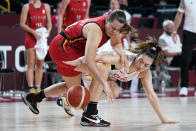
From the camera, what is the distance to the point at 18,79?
914cm

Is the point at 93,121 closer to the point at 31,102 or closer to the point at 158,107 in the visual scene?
the point at 158,107

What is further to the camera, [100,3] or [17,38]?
[100,3]

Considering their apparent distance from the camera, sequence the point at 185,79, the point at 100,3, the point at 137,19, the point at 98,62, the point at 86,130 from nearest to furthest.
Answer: the point at 86,130
the point at 98,62
the point at 185,79
the point at 137,19
the point at 100,3

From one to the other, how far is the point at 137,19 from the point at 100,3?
324 centimetres

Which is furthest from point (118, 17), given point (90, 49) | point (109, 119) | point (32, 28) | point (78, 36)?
point (32, 28)

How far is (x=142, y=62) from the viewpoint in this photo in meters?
4.46

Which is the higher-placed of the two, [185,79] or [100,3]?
[100,3]

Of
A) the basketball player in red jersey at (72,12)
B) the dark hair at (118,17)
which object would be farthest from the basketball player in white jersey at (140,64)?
the basketball player in red jersey at (72,12)

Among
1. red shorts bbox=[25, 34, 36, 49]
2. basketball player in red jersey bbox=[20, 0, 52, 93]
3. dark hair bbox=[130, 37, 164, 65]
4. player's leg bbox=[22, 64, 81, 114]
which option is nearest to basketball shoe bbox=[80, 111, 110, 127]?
player's leg bbox=[22, 64, 81, 114]

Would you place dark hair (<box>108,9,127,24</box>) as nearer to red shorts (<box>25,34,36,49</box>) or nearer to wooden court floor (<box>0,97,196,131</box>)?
wooden court floor (<box>0,97,196,131</box>)

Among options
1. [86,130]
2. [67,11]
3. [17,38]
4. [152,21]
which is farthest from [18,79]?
[86,130]

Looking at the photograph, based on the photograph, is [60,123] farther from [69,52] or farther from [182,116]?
[182,116]

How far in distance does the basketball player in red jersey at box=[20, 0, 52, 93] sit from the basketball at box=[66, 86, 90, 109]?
354 centimetres

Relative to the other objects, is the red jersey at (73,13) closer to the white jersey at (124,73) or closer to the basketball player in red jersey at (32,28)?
the basketball player in red jersey at (32,28)
